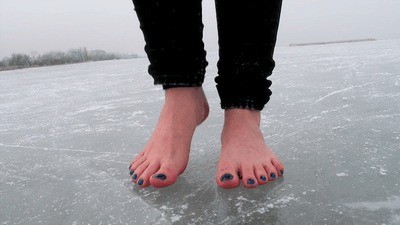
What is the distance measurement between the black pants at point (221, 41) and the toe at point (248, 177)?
193 mm

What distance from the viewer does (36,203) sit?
29.0 inches

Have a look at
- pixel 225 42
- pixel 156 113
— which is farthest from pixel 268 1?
pixel 156 113

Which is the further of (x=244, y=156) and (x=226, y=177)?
(x=244, y=156)

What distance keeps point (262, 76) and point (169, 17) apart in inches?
11.1

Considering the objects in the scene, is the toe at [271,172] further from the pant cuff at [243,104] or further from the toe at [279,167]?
the pant cuff at [243,104]

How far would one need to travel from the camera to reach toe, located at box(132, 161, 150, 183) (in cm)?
82

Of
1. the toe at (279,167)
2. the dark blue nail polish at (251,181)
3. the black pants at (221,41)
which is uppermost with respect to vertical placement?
the black pants at (221,41)

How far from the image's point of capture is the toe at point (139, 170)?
0.82m

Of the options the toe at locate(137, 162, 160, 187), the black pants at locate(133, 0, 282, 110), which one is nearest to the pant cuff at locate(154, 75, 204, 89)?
the black pants at locate(133, 0, 282, 110)

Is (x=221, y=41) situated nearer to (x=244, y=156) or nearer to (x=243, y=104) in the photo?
(x=243, y=104)

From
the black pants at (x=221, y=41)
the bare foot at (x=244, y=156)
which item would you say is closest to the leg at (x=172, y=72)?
the black pants at (x=221, y=41)

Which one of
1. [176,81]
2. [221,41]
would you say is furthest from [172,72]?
[221,41]

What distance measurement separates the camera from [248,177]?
77 centimetres

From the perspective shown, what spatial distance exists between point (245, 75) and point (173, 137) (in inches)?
9.8
